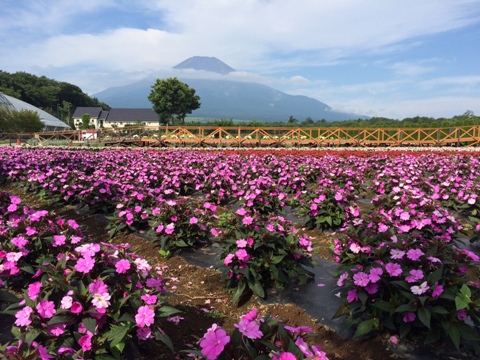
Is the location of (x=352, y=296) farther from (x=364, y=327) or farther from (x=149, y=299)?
(x=149, y=299)

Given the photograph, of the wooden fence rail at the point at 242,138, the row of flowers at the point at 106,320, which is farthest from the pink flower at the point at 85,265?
the wooden fence rail at the point at 242,138

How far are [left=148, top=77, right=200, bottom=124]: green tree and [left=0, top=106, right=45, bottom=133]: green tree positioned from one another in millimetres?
32022

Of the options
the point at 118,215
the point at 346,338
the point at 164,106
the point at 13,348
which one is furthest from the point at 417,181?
the point at 164,106

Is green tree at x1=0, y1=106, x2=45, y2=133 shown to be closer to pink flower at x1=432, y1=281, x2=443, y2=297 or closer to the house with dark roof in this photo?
pink flower at x1=432, y1=281, x2=443, y2=297

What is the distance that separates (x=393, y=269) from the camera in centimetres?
256

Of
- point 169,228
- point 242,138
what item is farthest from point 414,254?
point 242,138

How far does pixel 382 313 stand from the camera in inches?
103

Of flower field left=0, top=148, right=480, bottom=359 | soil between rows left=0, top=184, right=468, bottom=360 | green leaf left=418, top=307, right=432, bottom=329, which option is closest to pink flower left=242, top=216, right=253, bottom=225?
flower field left=0, top=148, right=480, bottom=359

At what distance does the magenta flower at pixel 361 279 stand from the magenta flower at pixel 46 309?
199 centimetres

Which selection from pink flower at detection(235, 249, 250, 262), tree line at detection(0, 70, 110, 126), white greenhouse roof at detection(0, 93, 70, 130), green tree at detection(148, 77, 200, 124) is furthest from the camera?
tree line at detection(0, 70, 110, 126)

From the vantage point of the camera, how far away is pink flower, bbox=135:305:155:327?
1.99m

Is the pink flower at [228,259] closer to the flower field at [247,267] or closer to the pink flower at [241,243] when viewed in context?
the flower field at [247,267]

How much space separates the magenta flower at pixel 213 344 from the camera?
1.48 meters

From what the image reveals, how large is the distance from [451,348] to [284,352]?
1803 mm
